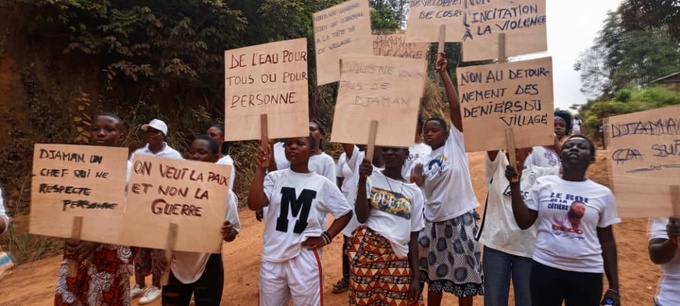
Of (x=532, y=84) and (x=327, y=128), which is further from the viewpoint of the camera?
(x=327, y=128)

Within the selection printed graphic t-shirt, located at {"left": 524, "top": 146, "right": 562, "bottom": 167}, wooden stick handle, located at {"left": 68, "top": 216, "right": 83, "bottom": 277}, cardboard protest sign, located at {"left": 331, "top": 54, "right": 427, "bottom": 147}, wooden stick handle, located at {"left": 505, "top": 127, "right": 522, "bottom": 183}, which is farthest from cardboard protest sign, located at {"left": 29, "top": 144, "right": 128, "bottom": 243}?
printed graphic t-shirt, located at {"left": 524, "top": 146, "right": 562, "bottom": 167}

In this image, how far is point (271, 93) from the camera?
3158 mm

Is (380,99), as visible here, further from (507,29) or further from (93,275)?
(93,275)

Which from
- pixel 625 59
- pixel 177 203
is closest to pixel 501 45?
pixel 177 203

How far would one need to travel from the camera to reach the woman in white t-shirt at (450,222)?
346cm

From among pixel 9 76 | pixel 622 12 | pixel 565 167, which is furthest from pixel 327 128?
pixel 565 167

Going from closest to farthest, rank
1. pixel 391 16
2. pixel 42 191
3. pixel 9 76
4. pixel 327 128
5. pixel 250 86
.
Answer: pixel 42 191
pixel 250 86
pixel 9 76
pixel 327 128
pixel 391 16

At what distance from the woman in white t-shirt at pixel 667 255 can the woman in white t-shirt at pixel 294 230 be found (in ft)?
5.81

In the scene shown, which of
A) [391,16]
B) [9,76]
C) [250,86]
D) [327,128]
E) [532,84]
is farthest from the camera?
[391,16]

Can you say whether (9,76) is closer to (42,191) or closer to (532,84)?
(42,191)

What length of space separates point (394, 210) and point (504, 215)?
875 millimetres

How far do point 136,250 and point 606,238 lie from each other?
123 inches

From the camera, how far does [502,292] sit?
10.7 feet

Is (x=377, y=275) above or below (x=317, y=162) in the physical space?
below
